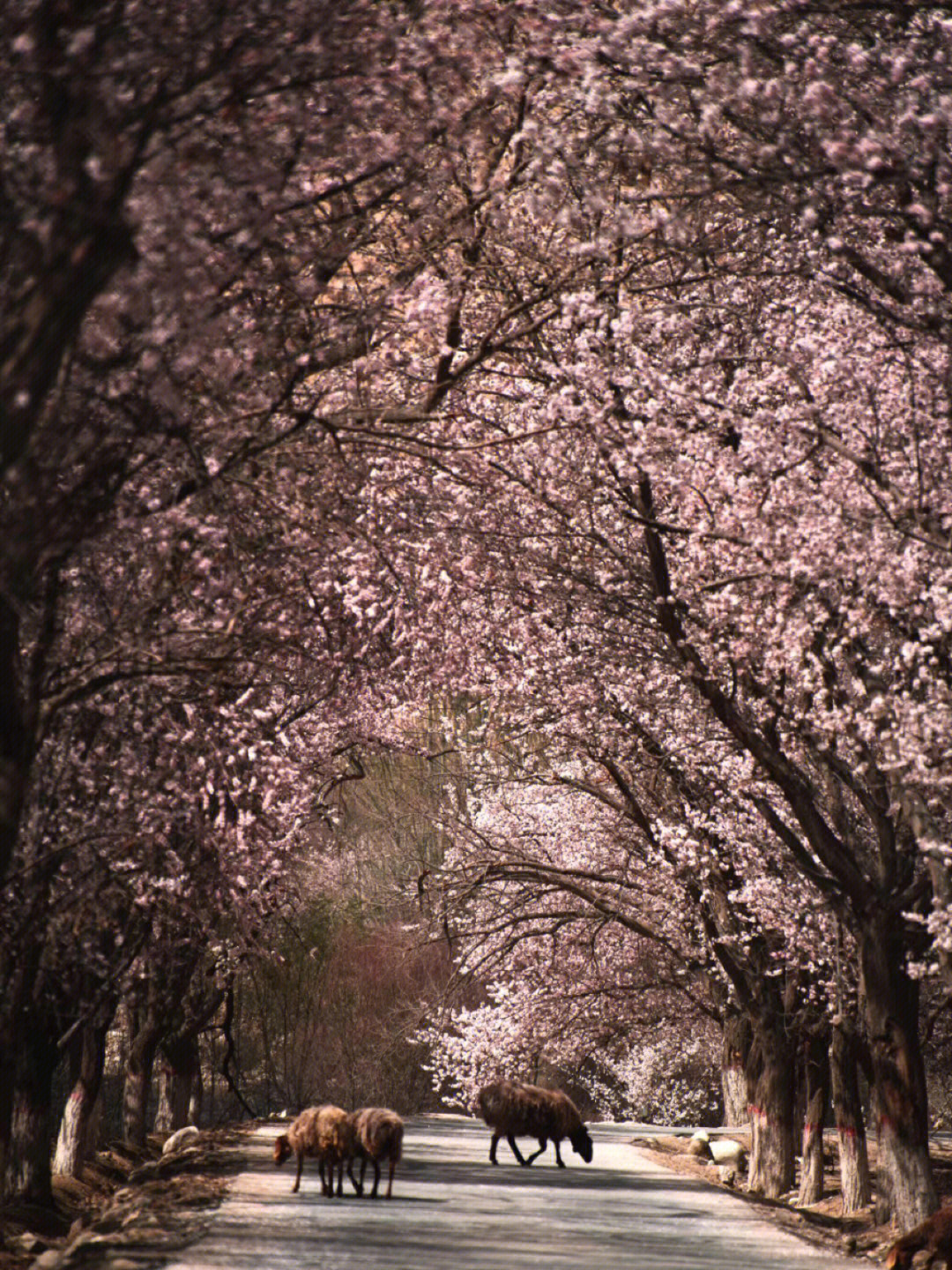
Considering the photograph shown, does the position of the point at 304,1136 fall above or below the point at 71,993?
below

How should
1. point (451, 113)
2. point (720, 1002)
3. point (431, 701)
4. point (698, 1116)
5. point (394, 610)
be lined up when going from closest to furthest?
point (451, 113) < point (394, 610) < point (431, 701) < point (720, 1002) < point (698, 1116)

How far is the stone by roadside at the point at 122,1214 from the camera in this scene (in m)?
14.0

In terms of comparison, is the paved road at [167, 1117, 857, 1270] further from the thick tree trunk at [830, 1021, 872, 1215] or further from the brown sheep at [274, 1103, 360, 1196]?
the thick tree trunk at [830, 1021, 872, 1215]

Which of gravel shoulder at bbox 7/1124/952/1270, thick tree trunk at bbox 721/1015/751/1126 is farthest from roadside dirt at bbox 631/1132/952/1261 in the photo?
thick tree trunk at bbox 721/1015/751/1126

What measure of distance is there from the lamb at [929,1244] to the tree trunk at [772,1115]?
1193 centimetres

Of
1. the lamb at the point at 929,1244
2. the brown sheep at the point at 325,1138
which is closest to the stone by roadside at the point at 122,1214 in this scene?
the brown sheep at the point at 325,1138

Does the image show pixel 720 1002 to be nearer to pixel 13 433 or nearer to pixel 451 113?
pixel 451 113

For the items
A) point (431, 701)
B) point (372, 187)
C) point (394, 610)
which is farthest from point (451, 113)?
point (431, 701)

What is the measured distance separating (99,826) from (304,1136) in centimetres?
601

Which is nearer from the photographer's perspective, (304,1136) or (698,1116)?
(304,1136)

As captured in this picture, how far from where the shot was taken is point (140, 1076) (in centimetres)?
3209

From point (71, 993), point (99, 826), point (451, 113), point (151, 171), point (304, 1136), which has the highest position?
point (451, 113)

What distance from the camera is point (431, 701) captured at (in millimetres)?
26078

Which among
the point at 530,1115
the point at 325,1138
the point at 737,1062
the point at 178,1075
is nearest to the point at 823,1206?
the point at 737,1062
